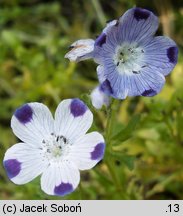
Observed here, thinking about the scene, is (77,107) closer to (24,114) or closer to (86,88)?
(24,114)

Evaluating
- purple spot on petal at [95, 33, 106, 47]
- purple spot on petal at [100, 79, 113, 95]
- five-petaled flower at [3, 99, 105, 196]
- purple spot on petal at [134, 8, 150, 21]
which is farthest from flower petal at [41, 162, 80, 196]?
purple spot on petal at [134, 8, 150, 21]

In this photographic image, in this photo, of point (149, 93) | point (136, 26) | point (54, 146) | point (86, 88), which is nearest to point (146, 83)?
point (149, 93)

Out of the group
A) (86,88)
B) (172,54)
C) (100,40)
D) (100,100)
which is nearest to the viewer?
(100,40)

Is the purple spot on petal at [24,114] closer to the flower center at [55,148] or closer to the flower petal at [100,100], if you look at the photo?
the flower center at [55,148]

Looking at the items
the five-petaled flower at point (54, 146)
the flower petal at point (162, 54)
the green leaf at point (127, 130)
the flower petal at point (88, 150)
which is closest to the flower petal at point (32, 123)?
the five-petaled flower at point (54, 146)
